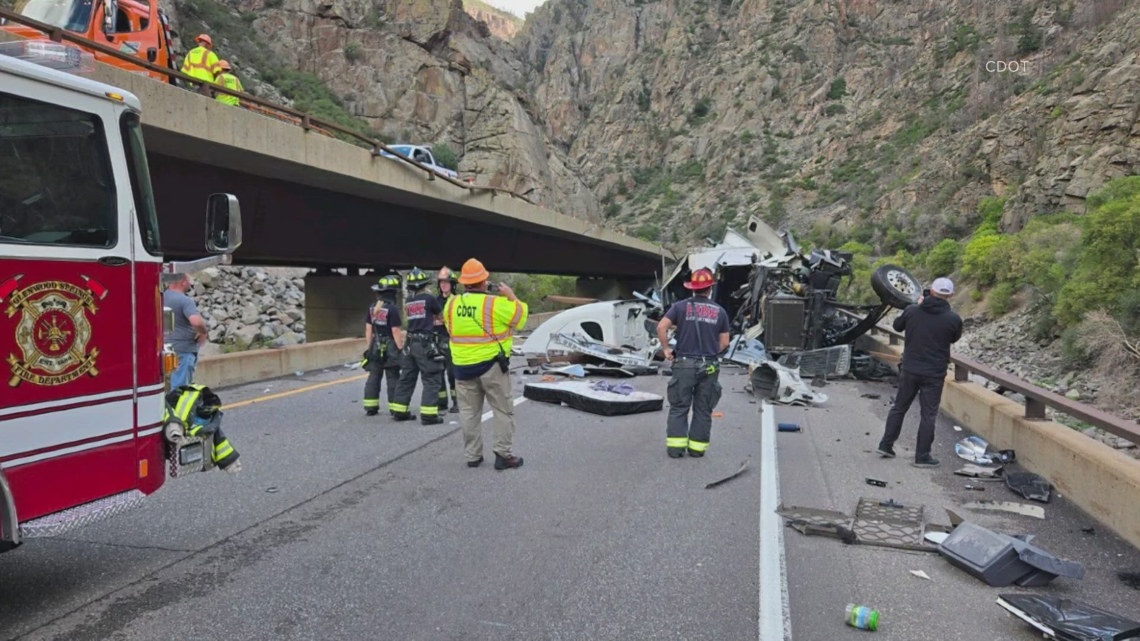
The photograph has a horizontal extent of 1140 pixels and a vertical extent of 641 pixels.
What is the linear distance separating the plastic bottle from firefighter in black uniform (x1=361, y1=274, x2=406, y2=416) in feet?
20.7

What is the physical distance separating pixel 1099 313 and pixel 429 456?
10.6 metres

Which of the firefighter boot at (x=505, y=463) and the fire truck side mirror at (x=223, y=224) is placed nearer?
the fire truck side mirror at (x=223, y=224)

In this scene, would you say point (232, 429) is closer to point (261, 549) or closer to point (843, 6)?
point (261, 549)

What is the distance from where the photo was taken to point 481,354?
22.5 ft

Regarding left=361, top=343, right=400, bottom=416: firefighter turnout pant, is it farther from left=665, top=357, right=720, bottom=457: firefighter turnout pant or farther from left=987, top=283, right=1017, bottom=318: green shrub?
left=987, top=283, right=1017, bottom=318: green shrub

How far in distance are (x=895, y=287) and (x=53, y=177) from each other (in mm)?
12617

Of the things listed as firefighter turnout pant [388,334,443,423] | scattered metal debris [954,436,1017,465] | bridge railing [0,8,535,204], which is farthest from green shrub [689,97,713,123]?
scattered metal debris [954,436,1017,465]

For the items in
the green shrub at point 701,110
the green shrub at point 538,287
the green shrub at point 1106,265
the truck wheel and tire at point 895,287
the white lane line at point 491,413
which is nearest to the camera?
the white lane line at point 491,413

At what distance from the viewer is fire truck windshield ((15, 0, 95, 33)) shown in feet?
42.1

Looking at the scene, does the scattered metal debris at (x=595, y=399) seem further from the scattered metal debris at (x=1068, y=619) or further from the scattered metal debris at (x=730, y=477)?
the scattered metal debris at (x=1068, y=619)

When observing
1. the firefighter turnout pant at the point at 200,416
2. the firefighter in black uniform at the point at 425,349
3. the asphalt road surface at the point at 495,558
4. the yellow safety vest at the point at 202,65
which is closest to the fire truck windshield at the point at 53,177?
the firefighter turnout pant at the point at 200,416

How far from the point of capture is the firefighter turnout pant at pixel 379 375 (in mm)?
9258

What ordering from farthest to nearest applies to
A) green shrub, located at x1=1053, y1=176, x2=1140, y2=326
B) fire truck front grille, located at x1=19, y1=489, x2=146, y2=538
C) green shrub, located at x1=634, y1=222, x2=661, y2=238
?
green shrub, located at x1=634, y1=222, x2=661, y2=238 < green shrub, located at x1=1053, y1=176, x2=1140, y2=326 < fire truck front grille, located at x1=19, y1=489, x2=146, y2=538

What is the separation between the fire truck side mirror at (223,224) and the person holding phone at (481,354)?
2547mm
